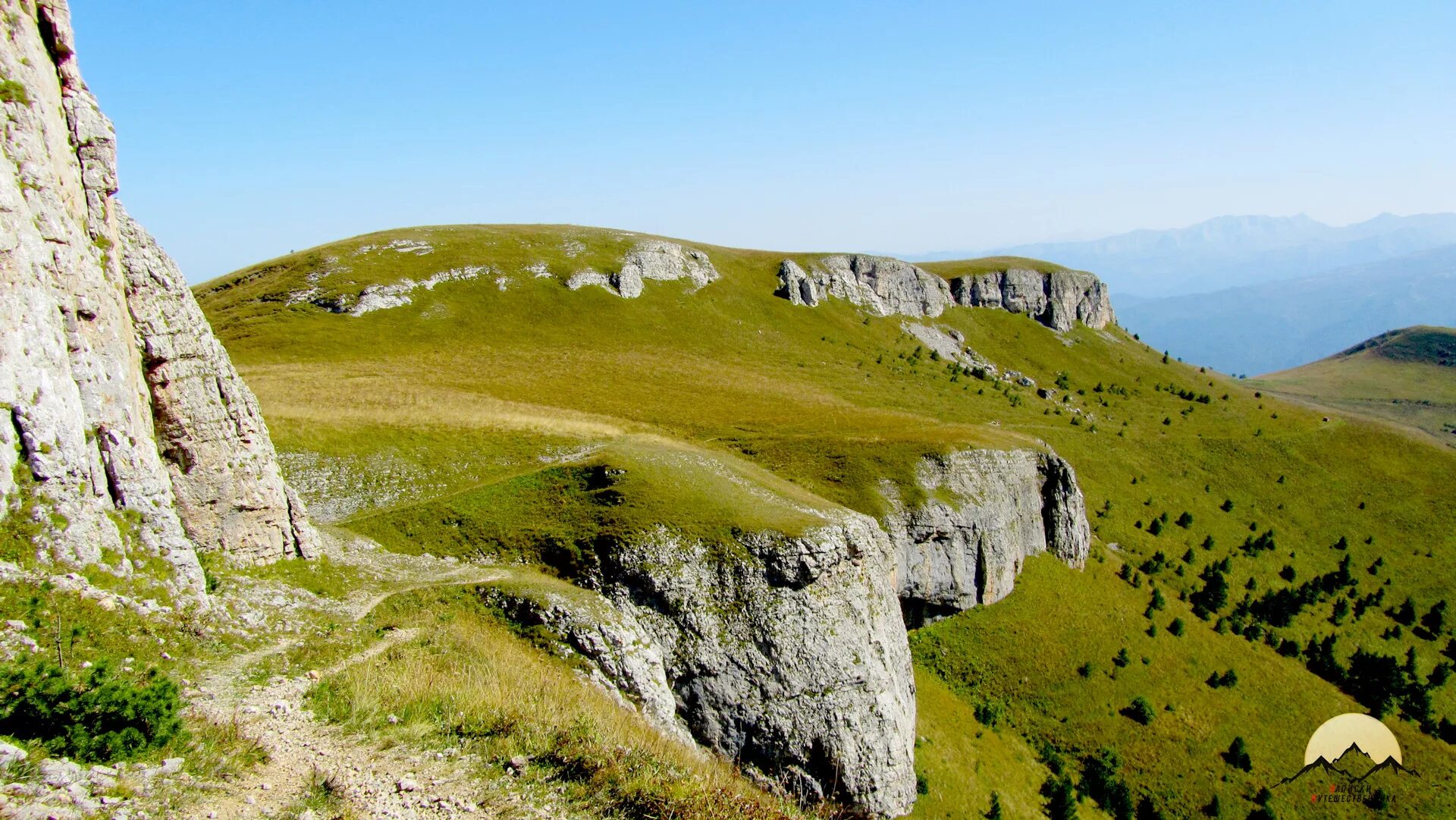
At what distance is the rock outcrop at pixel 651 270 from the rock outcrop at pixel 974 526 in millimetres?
62002

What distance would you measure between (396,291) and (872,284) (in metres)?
83.4

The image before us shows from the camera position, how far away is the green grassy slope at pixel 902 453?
42688mm

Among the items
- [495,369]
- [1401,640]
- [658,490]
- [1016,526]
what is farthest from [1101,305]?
[658,490]

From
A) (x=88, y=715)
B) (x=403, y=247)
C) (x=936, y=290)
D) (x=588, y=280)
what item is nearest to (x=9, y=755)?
(x=88, y=715)

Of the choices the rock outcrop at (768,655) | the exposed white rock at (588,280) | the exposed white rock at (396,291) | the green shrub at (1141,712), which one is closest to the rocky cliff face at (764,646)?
the rock outcrop at (768,655)

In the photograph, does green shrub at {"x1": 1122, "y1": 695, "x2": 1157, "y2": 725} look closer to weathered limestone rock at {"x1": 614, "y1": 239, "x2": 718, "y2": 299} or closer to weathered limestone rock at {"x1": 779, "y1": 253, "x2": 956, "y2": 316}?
weathered limestone rock at {"x1": 614, "y1": 239, "x2": 718, "y2": 299}

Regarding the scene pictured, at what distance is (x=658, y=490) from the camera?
1452 inches

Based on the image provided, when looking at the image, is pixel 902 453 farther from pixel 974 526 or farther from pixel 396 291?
pixel 396 291

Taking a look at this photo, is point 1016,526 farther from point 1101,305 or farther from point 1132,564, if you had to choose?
point 1101,305

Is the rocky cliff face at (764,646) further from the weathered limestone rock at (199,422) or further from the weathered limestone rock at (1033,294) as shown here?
the weathered limestone rock at (1033,294)

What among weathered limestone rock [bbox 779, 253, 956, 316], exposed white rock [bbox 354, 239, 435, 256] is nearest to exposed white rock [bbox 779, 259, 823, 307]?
weathered limestone rock [bbox 779, 253, 956, 316]

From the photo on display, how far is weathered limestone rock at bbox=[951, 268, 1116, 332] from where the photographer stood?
145 meters

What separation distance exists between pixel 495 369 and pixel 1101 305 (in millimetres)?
138594

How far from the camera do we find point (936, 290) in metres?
138
